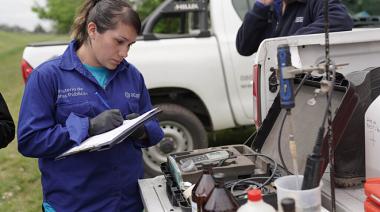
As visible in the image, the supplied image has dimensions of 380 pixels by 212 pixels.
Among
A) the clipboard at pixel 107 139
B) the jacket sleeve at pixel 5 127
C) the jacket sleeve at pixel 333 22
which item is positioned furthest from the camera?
the jacket sleeve at pixel 333 22

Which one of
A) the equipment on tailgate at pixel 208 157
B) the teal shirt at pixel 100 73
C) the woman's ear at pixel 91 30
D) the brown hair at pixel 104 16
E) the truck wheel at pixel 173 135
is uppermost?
the brown hair at pixel 104 16

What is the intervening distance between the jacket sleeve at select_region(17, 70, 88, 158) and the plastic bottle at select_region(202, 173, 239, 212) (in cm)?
75

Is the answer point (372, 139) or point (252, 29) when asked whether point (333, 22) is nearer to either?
point (252, 29)

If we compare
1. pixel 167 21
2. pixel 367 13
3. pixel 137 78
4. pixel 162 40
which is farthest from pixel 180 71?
pixel 167 21

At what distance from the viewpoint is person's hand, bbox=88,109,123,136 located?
5.60 ft

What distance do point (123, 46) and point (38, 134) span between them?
62 centimetres

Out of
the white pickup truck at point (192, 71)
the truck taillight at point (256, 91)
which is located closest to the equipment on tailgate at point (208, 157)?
the truck taillight at point (256, 91)

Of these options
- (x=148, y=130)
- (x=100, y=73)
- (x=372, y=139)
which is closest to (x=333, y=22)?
(x=372, y=139)

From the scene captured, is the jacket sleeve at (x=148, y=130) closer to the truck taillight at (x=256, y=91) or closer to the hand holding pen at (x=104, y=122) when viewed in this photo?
the hand holding pen at (x=104, y=122)

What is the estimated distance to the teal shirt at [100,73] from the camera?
6.36ft

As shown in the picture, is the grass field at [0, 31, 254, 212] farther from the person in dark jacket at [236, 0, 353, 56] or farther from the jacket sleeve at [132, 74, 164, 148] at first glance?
the jacket sleeve at [132, 74, 164, 148]

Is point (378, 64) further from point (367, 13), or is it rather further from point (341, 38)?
point (367, 13)

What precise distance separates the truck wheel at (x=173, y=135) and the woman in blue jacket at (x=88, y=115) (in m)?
1.96

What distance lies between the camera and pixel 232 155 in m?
1.86
